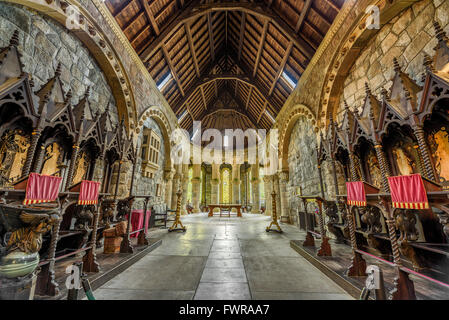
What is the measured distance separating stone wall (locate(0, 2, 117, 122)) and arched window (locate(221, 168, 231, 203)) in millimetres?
15308

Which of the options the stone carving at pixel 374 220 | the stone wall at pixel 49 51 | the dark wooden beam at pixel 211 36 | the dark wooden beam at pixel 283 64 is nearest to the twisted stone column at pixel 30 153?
the stone wall at pixel 49 51

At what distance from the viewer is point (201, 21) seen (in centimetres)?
703

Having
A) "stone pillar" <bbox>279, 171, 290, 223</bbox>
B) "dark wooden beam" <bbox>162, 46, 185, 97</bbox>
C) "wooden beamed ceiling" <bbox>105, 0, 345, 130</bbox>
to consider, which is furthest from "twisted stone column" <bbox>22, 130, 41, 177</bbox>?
"stone pillar" <bbox>279, 171, 290, 223</bbox>

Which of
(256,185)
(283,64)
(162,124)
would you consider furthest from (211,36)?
(256,185)

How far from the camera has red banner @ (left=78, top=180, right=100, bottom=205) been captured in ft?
7.64

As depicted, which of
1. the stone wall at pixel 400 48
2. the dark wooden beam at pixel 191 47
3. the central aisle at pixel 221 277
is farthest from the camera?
the dark wooden beam at pixel 191 47

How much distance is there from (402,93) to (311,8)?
4063 mm

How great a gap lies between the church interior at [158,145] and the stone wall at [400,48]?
26 mm

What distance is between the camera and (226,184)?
62.1 ft

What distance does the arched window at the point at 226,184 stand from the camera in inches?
730

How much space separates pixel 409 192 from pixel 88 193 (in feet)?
13.5

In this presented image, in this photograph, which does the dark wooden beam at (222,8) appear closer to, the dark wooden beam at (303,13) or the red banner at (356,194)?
the dark wooden beam at (303,13)
